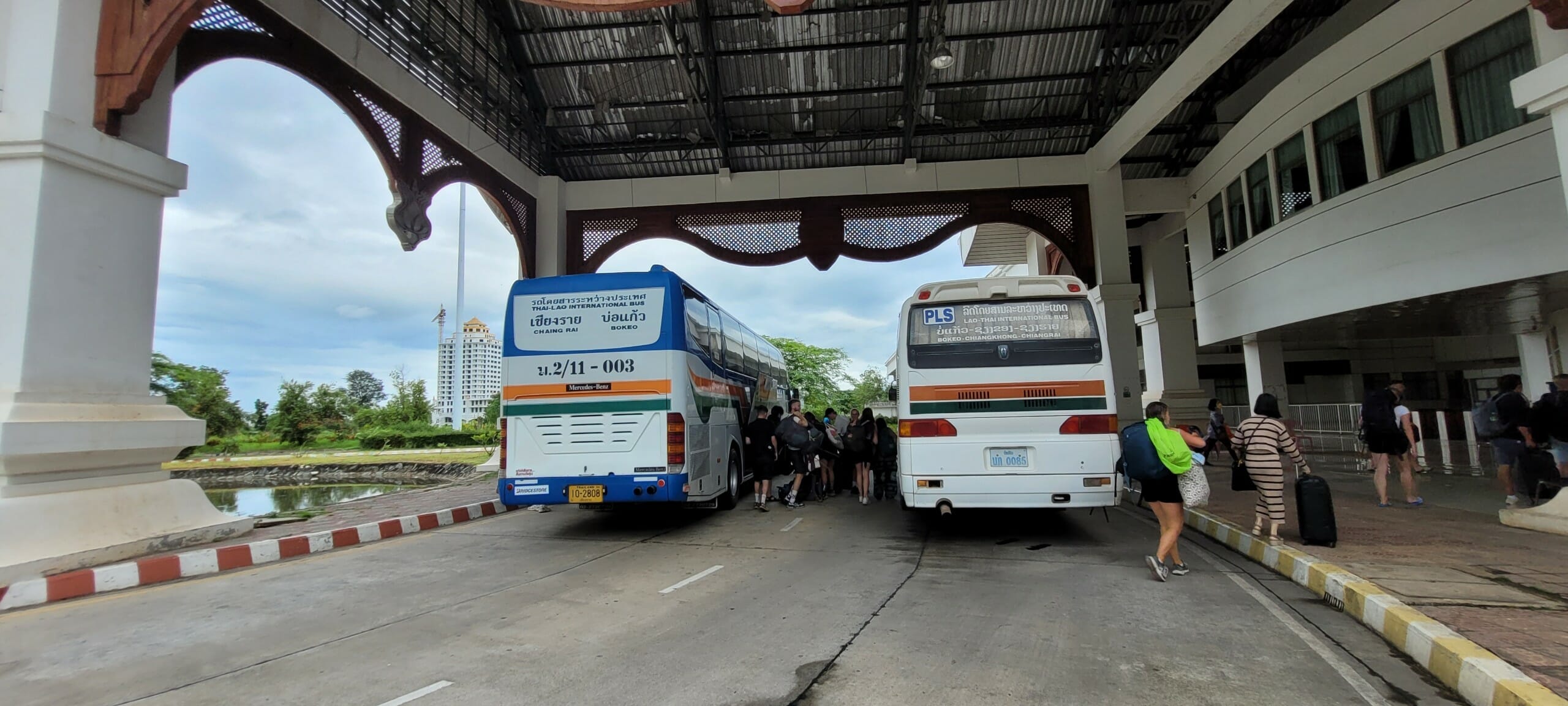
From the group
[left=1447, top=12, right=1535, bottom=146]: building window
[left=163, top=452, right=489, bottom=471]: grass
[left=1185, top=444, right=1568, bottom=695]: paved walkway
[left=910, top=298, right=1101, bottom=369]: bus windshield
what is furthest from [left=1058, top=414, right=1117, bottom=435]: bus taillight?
[left=163, top=452, right=489, bottom=471]: grass

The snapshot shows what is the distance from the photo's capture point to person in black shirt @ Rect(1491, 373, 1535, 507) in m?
8.06

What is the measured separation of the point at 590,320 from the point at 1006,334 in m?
4.77

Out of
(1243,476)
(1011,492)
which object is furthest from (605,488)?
(1243,476)

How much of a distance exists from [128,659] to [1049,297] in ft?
26.0

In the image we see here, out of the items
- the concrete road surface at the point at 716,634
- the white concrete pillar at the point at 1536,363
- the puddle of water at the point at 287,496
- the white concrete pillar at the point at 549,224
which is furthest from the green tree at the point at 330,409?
the white concrete pillar at the point at 1536,363

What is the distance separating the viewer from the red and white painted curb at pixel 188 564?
18.5 feet

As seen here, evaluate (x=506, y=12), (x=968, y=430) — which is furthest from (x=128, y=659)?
(x=506, y=12)

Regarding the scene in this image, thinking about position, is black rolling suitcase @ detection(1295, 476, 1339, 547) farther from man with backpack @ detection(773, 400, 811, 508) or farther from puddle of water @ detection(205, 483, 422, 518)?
puddle of water @ detection(205, 483, 422, 518)

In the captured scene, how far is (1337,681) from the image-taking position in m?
3.60

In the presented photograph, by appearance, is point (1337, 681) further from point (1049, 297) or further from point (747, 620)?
point (1049, 297)

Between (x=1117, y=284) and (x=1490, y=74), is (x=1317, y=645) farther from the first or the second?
(x=1117, y=284)

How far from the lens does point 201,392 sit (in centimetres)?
4153

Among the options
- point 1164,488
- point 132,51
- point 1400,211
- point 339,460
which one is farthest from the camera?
point 339,460

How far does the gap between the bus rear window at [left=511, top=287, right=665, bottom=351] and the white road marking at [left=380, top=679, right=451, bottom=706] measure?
5004 millimetres
